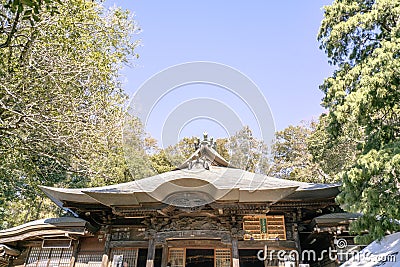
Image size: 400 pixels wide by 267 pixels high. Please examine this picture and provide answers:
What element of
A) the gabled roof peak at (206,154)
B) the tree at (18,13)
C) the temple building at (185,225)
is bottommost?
the temple building at (185,225)

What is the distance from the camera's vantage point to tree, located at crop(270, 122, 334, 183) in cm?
2116

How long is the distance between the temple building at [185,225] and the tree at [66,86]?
167cm

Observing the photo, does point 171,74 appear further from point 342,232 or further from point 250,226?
point 342,232

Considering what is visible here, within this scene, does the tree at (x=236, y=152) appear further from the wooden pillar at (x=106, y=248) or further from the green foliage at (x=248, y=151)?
the wooden pillar at (x=106, y=248)

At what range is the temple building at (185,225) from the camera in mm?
8188

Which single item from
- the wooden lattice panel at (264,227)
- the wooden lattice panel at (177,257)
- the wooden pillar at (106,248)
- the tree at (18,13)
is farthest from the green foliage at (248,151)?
the tree at (18,13)

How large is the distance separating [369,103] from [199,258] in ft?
30.8

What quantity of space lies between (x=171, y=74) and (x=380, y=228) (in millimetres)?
6779

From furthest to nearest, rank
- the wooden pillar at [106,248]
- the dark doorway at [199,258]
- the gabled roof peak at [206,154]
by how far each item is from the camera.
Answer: the gabled roof peak at [206,154] < the dark doorway at [199,258] < the wooden pillar at [106,248]

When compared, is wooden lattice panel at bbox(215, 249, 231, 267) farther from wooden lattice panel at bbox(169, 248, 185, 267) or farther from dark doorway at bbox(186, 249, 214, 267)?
dark doorway at bbox(186, 249, 214, 267)

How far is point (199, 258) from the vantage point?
39.9 ft

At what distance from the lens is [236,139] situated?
25531mm

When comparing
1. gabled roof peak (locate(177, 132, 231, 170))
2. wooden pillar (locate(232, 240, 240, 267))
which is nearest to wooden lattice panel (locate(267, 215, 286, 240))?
wooden pillar (locate(232, 240, 240, 267))

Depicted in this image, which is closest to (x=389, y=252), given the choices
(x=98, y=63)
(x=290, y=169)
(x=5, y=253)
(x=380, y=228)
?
(x=380, y=228)
